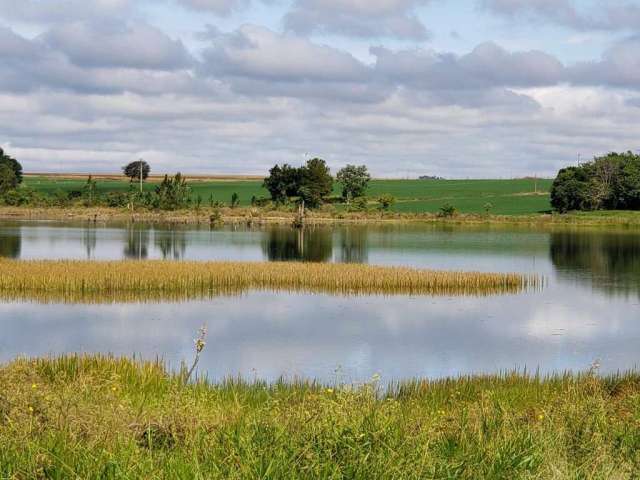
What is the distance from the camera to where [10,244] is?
185 feet

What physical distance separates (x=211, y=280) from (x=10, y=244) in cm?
2730

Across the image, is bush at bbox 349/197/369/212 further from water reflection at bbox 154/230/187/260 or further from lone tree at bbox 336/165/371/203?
water reflection at bbox 154/230/187/260

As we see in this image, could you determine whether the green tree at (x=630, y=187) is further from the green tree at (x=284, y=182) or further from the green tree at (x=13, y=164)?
the green tree at (x=13, y=164)

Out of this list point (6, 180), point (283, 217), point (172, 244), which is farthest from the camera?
point (6, 180)

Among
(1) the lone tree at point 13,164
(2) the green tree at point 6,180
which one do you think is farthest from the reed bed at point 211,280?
(1) the lone tree at point 13,164

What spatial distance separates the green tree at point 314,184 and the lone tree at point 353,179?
22.5 ft

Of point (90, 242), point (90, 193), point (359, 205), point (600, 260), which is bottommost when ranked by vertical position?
point (600, 260)

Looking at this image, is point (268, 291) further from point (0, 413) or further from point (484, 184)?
point (484, 184)

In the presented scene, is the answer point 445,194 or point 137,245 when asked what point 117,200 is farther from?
point 445,194

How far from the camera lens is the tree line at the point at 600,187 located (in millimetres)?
112812

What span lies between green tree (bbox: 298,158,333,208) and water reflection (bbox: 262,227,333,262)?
33.7 meters

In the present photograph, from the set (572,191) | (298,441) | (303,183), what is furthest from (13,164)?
(298,441)

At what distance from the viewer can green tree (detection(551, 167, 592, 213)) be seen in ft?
378

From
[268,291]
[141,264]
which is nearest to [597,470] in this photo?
[268,291]
